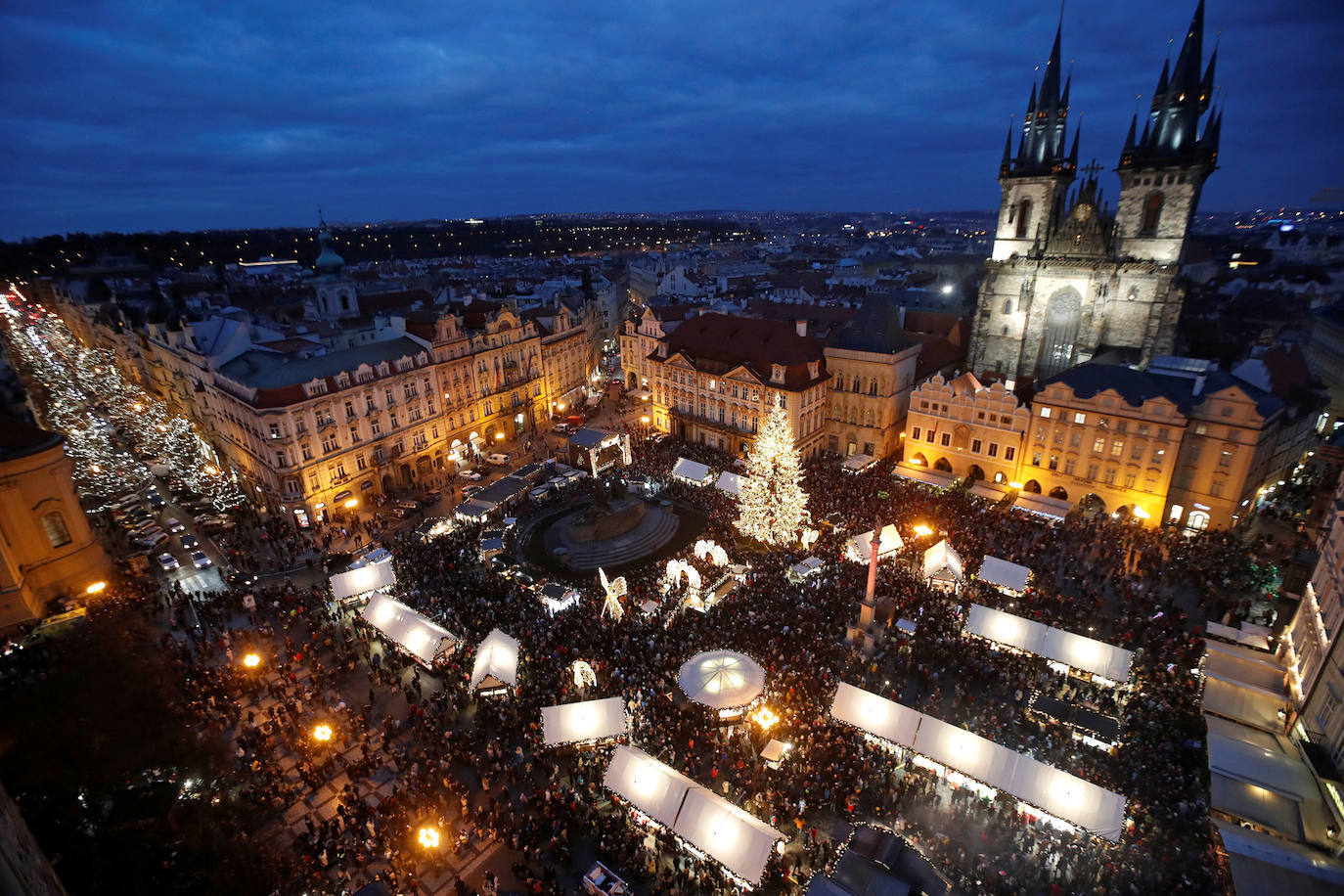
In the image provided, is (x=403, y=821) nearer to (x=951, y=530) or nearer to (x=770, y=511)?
(x=770, y=511)

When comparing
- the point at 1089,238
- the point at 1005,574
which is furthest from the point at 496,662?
the point at 1089,238

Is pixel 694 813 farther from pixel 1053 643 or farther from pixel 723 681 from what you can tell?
pixel 1053 643

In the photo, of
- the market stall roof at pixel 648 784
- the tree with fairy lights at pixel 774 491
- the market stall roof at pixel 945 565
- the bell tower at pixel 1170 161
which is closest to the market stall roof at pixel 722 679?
the market stall roof at pixel 648 784

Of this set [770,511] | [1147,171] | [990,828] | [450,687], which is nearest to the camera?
[990,828]

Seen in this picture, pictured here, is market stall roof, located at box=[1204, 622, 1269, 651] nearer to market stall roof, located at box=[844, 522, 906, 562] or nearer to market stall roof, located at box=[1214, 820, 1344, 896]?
market stall roof, located at box=[1214, 820, 1344, 896]

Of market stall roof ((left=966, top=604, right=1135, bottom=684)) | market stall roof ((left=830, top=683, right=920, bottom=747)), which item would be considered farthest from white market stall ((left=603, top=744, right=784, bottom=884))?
market stall roof ((left=966, top=604, right=1135, bottom=684))

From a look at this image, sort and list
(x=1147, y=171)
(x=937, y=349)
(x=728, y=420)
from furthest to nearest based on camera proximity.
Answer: (x=937, y=349), (x=728, y=420), (x=1147, y=171)

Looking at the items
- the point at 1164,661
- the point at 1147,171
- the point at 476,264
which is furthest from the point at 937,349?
the point at 476,264
